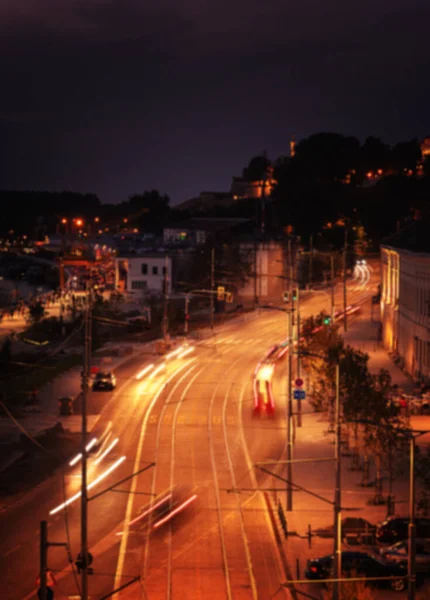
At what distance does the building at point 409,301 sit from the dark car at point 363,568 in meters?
20.5

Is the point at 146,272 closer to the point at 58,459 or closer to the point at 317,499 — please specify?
the point at 58,459

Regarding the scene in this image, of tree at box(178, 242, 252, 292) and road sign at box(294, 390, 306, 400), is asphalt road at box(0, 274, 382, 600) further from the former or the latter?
tree at box(178, 242, 252, 292)

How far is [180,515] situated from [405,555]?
6089mm

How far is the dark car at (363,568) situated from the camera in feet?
58.4

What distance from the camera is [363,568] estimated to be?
17.8m

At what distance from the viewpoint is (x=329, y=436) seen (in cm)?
3075

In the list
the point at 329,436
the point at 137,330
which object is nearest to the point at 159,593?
the point at 329,436

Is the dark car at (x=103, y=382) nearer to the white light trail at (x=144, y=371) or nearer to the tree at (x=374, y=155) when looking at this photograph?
the white light trail at (x=144, y=371)

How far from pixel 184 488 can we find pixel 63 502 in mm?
3137

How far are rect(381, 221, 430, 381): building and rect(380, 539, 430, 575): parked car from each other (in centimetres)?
1955

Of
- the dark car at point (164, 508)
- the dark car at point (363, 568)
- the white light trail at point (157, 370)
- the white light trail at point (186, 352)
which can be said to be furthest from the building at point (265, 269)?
the dark car at point (363, 568)

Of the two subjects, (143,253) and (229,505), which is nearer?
(229,505)

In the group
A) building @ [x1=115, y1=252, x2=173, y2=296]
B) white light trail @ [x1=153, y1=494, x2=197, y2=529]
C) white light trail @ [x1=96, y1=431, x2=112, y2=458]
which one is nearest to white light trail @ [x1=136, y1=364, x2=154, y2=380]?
white light trail @ [x1=96, y1=431, x2=112, y2=458]

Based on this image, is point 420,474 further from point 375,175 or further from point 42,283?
point 42,283
